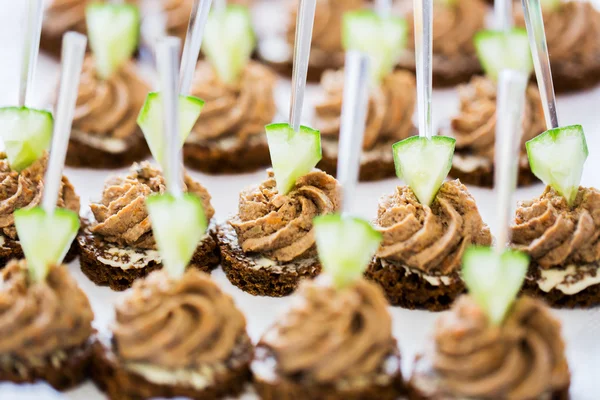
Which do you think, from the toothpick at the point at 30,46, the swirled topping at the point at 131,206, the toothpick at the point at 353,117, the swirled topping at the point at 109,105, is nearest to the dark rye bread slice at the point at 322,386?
the toothpick at the point at 353,117

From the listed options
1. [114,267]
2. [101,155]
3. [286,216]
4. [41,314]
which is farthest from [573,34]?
[41,314]

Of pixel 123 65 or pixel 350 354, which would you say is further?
pixel 123 65

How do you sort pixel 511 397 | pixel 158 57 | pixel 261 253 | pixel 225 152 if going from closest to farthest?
1. pixel 511 397
2. pixel 158 57
3. pixel 261 253
4. pixel 225 152

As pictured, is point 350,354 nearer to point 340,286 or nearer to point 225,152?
point 340,286

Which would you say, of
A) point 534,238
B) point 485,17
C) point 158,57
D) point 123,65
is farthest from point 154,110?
point 485,17

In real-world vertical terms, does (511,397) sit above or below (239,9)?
below

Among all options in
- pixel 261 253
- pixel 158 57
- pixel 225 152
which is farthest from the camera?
pixel 225 152

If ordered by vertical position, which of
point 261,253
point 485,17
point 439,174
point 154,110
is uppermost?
point 485,17

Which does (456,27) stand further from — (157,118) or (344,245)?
(344,245)
